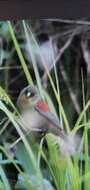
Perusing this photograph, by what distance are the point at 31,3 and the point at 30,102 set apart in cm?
49

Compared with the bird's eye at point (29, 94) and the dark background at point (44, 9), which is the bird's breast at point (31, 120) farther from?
the dark background at point (44, 9)

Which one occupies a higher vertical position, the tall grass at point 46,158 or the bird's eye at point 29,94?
the bird's eye at point 29,94

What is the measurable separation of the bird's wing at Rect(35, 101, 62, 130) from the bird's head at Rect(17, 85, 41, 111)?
0.02 metres

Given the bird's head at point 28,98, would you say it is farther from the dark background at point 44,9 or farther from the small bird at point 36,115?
the dark background at point 44,9

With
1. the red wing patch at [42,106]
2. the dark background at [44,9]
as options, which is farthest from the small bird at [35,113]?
the dark background at [44,9]

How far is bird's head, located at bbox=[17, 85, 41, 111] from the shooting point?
1888mm

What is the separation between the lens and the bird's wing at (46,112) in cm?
186

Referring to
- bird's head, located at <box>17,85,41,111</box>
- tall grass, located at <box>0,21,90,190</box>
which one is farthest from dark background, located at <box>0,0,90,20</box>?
bird's head, located at <box>17,85,41,111</box>

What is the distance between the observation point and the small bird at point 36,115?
1855mm

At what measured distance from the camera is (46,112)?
1.88 meters

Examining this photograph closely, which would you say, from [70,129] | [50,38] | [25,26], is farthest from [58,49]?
[70,129]

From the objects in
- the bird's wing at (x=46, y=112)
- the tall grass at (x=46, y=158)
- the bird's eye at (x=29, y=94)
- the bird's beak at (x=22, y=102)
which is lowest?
the tall grass at (x=46, y=158)

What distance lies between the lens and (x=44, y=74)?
189 centimetres

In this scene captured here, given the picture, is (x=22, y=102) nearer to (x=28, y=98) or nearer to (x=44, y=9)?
(x=28, y=98)
